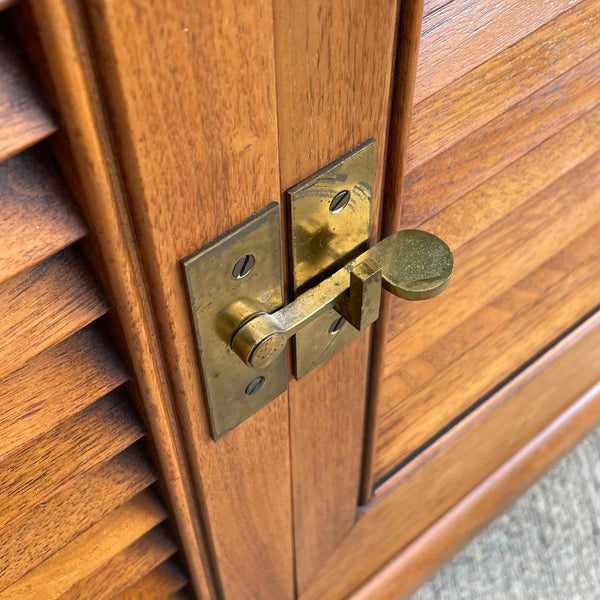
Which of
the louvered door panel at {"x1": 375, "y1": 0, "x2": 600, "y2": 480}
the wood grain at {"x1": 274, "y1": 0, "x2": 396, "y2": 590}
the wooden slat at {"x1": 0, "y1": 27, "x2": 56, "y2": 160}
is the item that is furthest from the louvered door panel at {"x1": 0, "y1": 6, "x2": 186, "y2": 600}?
the louvered door panel at {"x1": 375, "y1": 0, "x2": 600, "y2": 480}

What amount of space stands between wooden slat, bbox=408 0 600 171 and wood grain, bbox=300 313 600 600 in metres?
0.47

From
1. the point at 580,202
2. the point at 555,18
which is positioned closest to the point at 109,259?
the point at 555,18

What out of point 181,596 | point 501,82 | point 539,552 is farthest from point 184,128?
point 539,552

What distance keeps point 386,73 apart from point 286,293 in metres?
0.14

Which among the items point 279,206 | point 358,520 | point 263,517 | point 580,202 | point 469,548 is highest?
point 279,206

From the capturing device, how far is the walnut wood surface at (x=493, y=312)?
72cm

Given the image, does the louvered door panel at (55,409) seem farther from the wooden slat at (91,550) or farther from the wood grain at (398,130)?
the wood grain at (398,130)

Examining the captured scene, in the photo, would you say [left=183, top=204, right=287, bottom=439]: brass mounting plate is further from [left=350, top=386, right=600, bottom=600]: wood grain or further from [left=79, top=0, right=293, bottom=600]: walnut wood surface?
[left=350, top=386, right=600, bottom=600]: wood grain

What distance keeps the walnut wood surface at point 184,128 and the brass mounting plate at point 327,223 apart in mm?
33

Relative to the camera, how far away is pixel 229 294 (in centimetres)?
42

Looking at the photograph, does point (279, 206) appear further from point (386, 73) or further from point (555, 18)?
point (555, 18)

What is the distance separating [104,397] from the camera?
48cm

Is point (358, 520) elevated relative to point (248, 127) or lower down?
lower down

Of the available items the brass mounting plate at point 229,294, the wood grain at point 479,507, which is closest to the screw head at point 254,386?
the brass mounting plate at point 229,294
